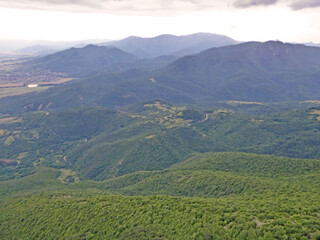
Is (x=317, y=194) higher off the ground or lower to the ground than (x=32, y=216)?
higher

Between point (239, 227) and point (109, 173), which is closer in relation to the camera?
point (239, 227)

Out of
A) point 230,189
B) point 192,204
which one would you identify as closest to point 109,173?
point 230,189

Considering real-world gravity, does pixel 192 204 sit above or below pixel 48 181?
above

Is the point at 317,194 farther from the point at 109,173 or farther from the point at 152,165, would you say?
the point at 109,173

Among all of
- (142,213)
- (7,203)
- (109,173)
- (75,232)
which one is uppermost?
(142,213)

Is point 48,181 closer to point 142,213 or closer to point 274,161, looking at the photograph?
point 142,213

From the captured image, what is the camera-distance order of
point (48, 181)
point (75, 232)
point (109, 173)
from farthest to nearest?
point (109, 173), point (48, 181), point (75, 232)

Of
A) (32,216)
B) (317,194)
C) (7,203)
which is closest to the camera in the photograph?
(317,194)

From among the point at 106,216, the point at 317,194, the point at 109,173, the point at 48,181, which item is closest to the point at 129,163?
the point at 109,173

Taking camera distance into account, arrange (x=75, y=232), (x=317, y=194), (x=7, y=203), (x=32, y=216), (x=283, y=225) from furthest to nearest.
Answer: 1. (x=7, y=203)
2. (x=32, y=216)
3. (x=75, y=232)
4. (x=317, y=194)
5. (x=283, y=225)

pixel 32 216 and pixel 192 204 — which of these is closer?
pixel 192 204
